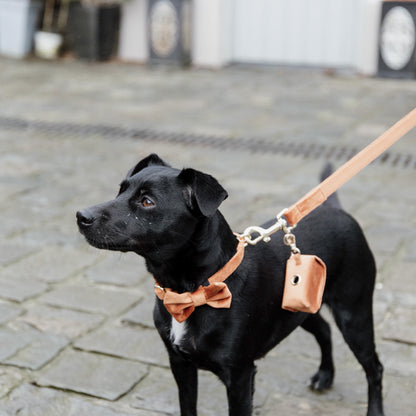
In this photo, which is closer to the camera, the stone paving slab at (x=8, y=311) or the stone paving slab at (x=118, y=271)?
the stone paving slab at (x=8, y=311)

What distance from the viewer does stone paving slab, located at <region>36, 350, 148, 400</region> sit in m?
3.06

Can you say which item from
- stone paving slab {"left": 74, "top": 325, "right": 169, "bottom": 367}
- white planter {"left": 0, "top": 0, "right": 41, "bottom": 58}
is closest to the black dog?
stone paving slab {"left": 74, "top": 325, "right": 169, "bottom": 367}

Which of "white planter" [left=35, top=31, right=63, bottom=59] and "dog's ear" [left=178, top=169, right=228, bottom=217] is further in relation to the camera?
"white planter" [left=35, top=31, right=63, bottom=59]

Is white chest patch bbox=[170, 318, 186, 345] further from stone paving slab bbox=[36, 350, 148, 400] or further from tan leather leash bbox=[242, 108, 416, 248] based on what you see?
stone paving slab bbox=[36, 350, 148, 400]

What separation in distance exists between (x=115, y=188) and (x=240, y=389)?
3.32 m

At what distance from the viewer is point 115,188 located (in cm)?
560

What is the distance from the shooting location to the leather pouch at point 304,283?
2.46 meters

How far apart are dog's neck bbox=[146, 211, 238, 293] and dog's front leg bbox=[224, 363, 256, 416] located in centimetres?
33

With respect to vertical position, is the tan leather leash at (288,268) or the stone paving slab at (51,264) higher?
the tan leather leash at (288,268)

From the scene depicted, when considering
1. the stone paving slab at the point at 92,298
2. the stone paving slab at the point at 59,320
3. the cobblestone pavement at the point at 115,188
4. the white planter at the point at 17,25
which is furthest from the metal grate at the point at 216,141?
the white planter at the point at 17,25

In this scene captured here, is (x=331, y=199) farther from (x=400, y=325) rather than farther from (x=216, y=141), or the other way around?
(x=216, y=141)

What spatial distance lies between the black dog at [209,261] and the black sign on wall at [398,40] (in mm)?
6801

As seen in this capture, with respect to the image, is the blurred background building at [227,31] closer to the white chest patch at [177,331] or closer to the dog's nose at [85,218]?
the white chest patch at [177,331]

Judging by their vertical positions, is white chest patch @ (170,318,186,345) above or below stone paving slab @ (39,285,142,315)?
above
